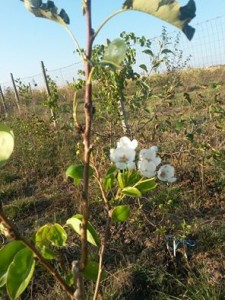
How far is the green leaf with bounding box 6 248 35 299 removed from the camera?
32.2 inches

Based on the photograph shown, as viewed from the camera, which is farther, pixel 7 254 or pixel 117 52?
pixel 7 254

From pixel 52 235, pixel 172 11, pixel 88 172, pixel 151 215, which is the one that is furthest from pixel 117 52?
pixel 151 215

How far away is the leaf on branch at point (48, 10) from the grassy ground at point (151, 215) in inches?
27.6

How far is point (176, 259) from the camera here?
2543mm

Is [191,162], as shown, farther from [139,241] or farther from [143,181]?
[143,181]

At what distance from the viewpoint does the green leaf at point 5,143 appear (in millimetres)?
766

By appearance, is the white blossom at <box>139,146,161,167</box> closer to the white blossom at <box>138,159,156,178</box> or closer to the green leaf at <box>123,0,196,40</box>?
the white blossom at <box>138,159,156,178</box>

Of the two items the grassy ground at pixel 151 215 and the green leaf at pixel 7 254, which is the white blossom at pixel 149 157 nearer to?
the green leaf at pixel 7 254

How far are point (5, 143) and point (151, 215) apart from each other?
243cm

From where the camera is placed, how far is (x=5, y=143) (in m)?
0.78

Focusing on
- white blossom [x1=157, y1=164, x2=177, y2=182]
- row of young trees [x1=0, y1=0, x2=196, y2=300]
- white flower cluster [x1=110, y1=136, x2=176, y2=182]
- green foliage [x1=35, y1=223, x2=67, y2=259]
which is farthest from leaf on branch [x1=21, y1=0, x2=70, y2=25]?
green foliage [x1=35, y1=223, x2=67, y2=259]

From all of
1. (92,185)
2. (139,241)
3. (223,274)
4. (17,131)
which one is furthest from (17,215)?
(17,131)

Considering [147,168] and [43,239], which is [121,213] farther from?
[43,239]

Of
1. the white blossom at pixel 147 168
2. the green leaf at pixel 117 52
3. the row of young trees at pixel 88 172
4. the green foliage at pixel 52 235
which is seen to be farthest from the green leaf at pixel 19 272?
the green leaf at pixel 117 52
